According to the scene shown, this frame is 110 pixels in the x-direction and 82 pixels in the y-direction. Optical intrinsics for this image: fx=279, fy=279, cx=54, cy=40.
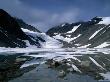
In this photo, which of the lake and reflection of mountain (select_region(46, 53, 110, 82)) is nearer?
the lake

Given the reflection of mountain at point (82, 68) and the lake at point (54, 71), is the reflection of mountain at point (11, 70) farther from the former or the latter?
the reflection of mountain at point (82, 68)

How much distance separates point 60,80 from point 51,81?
157 centimetres

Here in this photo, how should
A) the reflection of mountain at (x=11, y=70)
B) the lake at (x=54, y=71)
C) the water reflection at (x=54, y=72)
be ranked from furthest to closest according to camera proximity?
the reflection of mountain at (x=11, y=70), the lake at (x=54, y=71), the water reflection at (x=54, y=72)

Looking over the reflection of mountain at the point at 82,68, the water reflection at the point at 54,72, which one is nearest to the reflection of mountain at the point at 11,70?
the water reflection at the point at 54,72

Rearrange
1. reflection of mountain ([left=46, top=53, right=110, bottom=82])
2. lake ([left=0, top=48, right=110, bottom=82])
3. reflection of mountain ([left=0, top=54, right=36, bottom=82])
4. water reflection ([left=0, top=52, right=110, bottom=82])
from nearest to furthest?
1. water reflection ([left=0, top=52, right=110, bottom=82])
2. lake ([left=0, top=48, right=110, bottom=82])
3. reflection of mountain ([left=0, top=54, right=36, bottom=82])
4. reflection of mountain ([left=46, top=53, right=110, bottom=82])

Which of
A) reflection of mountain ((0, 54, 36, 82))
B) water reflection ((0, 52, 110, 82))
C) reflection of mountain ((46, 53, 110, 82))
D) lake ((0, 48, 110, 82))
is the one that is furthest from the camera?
reflection of mountain ((46, 53, 110, 82))

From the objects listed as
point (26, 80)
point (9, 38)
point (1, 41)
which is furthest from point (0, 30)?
point (26, 80)

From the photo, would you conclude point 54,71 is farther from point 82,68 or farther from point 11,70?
point 82,68

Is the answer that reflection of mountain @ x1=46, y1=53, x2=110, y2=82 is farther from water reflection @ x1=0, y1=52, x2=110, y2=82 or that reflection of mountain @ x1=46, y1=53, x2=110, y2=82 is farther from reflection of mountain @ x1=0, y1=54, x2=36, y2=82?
reflection of mountain @ x1=0, y1=54, x2=36, y2=82

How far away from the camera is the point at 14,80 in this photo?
107 feet

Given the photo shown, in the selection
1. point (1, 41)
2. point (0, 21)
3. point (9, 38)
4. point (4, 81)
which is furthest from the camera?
point (0, 21)

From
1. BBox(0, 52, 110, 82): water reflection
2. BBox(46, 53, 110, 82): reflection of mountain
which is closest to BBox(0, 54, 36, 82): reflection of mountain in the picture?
BBox(0, 52, 110, 82): water reflection

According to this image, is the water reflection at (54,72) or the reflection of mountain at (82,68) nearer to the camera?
the water reflection at (54,72)

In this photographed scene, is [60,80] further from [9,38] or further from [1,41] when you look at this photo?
[9,38]
